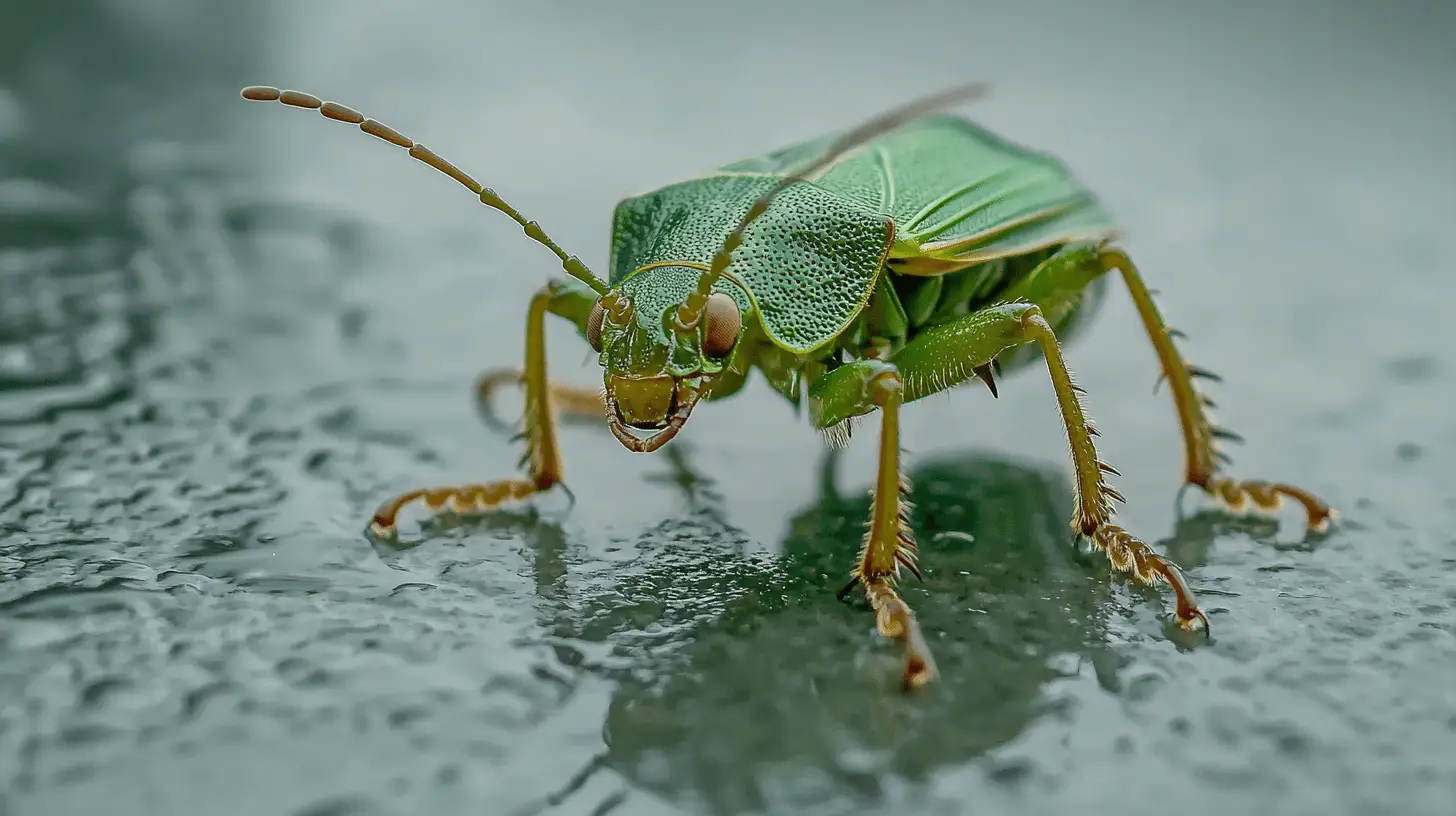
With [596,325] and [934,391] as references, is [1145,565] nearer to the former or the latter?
[934,391]

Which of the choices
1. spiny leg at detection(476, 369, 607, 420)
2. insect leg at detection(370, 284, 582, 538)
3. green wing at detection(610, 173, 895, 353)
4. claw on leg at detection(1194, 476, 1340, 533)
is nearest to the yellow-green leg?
green wing at detection(610, 173, 895, 353)

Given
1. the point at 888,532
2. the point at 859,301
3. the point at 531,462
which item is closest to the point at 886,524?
the point at 888,532

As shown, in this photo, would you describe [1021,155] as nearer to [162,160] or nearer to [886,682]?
[886,682]

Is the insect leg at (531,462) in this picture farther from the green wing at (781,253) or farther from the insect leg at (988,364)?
the insect leg at (988,364)

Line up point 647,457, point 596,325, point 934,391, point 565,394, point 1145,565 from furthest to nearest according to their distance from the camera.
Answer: point 565,394
point 647,457
point 934,391
point 596,325
point 1145,565

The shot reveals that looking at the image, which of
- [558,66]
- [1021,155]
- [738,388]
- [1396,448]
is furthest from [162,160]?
Result: [1396,448]

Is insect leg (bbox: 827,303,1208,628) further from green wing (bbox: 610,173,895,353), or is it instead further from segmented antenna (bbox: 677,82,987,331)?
→ segmented antenna (bbox: 677,82,987,331)

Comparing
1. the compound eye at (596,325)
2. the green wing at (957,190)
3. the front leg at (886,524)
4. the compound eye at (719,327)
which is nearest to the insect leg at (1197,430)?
the green wing at (957,190)
